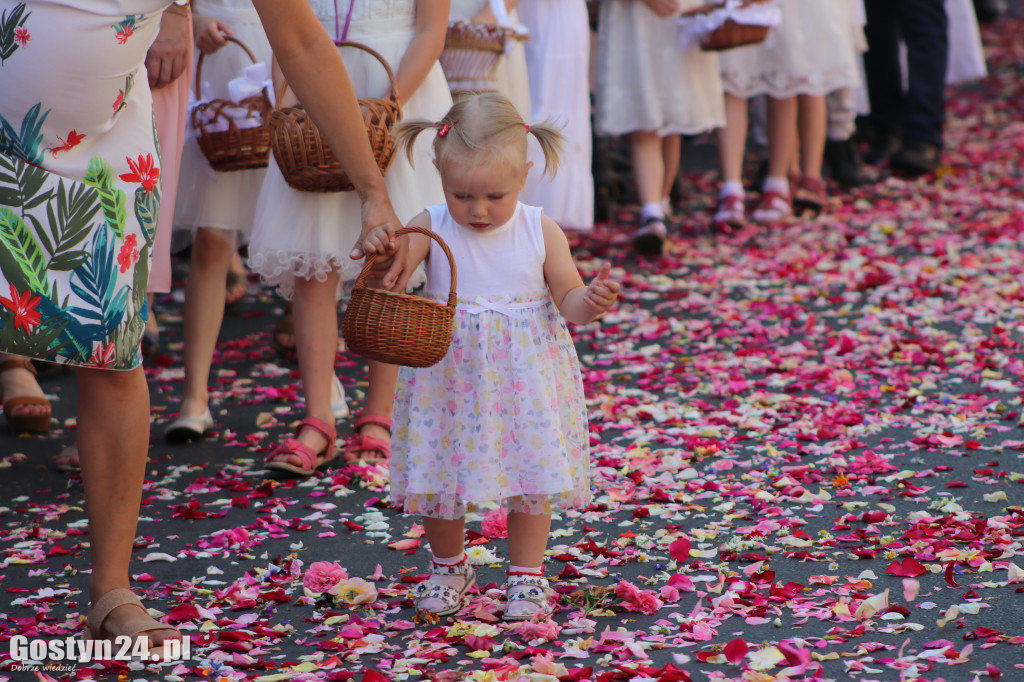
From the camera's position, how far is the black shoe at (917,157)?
809 centimetres

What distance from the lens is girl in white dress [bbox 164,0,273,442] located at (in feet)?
13.0

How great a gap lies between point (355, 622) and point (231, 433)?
1616mm

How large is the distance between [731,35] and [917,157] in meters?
2.65

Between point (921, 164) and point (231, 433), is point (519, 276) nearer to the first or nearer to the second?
point (231, 433)

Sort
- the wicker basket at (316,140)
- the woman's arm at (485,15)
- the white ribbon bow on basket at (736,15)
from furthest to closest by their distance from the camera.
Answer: the white ribbon bow on basket at (736,15)
the woman's arm at (485,15)
the wicker basket at (316,140)

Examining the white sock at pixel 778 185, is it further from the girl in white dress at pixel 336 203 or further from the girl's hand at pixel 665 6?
the girl in white dress at pixel 336 203

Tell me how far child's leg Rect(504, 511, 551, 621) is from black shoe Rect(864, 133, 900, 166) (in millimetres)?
6848

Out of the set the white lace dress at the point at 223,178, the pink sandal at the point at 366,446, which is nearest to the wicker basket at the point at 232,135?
the white lace dress at the point at 223,178

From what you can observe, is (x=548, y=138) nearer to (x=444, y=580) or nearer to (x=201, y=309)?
(x=444, y=580)

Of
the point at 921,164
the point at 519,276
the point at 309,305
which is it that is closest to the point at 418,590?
the point at 519,276

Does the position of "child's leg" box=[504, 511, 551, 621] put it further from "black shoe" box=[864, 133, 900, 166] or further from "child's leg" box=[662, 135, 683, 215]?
"black shoe" box=[864, 133, 900, 166]

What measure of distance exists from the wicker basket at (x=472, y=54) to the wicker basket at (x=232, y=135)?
2.83 feet

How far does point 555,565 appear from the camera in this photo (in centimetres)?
293

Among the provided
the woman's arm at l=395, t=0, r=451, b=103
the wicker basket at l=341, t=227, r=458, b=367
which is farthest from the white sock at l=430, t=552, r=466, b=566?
the woman's arm at l=395, t=0, r=451, b=103
